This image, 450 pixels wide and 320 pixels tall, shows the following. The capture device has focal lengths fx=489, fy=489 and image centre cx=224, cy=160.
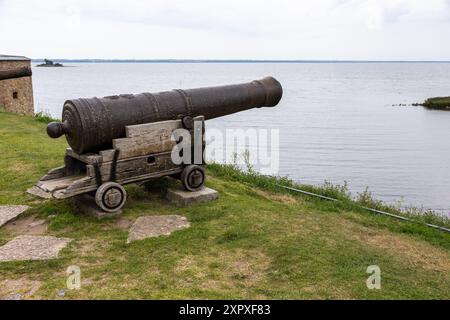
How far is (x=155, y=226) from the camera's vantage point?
5.85 metres

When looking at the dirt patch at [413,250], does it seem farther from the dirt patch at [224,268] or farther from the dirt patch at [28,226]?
the dirt patch at [28,226]

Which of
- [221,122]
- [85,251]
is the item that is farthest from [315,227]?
[221,122]

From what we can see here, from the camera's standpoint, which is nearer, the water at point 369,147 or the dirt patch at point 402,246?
the dirt patch at point 402,246

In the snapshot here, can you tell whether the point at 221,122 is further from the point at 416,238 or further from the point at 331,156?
the point at 416,238

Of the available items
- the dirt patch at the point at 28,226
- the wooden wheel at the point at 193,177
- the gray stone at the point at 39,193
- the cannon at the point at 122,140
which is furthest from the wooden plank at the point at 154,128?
the gray stone at the point at 39,193

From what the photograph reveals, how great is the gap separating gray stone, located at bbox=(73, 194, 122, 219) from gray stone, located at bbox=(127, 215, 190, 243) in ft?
1.42

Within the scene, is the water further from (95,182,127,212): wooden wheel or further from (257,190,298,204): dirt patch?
(95,182,127,212): wooden wheel

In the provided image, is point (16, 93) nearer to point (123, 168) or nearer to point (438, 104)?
point (123, 168)

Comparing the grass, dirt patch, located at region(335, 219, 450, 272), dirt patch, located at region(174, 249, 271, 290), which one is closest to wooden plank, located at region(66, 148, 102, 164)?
dirt patch, located at region(174, 249, 271, 290)

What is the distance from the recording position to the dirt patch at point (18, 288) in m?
4.21

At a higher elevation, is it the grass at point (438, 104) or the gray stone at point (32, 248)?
the grass at point (438, 104)

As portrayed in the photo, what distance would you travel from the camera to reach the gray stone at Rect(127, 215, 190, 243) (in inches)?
220

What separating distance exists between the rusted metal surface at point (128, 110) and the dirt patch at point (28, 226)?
101 centimetres

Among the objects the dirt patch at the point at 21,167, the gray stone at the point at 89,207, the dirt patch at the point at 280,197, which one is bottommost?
the dirt patch at the point at 280,197
